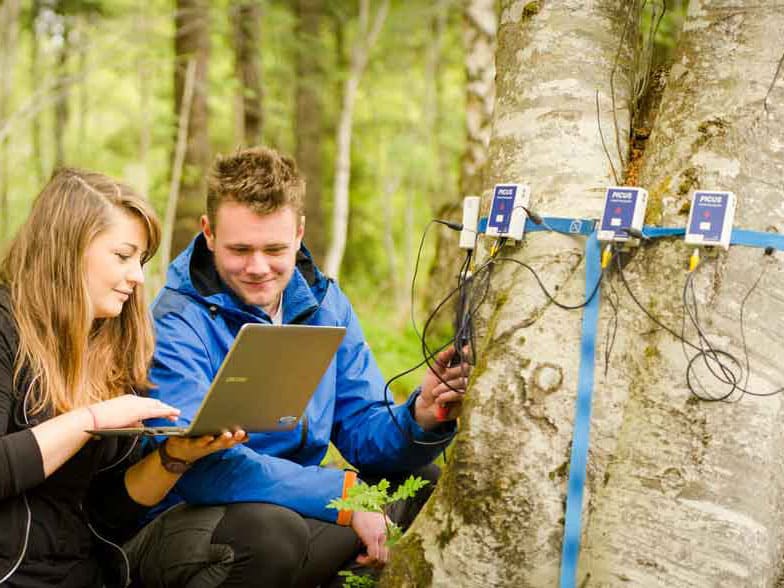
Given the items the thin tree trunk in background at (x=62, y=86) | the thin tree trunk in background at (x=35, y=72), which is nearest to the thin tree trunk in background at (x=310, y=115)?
the thin tree trunk in background at (x=62, y=86)

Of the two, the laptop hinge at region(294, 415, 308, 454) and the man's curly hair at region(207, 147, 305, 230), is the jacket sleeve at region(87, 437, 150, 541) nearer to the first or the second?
the laptop hinge at region(294, 415, 308, 454)

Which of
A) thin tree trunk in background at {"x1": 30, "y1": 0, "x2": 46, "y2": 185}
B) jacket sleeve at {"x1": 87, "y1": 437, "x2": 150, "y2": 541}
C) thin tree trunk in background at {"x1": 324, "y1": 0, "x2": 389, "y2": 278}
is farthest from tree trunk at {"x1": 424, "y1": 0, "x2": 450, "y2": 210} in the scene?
jacket sleeve at {"x1": 87, "y1": 437, "x2": 150, "y2": 541}

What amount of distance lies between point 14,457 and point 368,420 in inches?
58.2

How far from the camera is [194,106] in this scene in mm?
11328

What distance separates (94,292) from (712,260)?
1.87m

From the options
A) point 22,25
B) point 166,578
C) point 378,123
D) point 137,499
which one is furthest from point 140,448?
point 378,123

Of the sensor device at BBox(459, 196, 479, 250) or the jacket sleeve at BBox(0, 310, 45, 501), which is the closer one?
the jacket sleeve at BBox(0, 310, 45, 501)

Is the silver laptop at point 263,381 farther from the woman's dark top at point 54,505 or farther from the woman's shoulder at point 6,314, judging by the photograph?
the woman's shoulder at point 6,314

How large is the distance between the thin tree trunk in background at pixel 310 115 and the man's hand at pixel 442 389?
10320 millimetres

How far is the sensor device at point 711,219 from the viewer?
2527 mm

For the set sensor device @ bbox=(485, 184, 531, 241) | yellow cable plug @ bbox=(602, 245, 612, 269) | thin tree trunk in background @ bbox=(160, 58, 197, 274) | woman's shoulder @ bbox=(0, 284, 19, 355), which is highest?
thin tree trunk in background @ bbox=(160, 58, 197, 274)

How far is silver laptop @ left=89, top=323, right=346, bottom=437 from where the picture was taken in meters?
2.70

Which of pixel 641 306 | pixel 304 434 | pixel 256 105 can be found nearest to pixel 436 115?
pixel 256 105

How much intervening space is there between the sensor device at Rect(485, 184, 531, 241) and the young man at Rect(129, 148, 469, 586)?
0.57m
